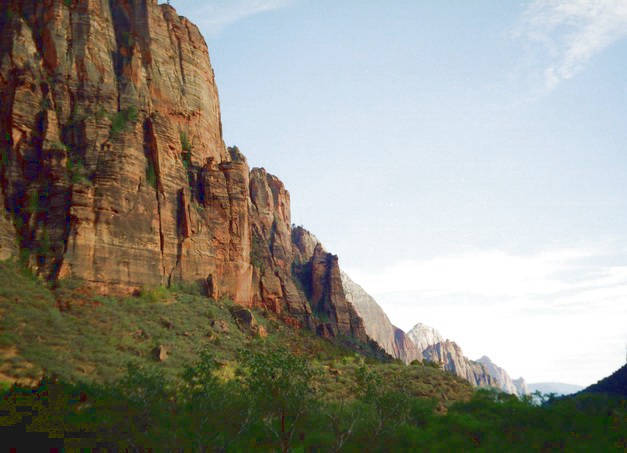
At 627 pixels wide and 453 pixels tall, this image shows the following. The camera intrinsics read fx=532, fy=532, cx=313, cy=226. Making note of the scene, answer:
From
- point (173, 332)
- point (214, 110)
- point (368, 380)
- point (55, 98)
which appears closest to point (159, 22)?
point (214, 110)

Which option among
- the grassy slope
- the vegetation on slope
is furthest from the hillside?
the grassy slope

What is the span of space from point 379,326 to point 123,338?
135 metres

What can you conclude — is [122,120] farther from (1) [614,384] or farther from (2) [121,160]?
(1) [614,384]

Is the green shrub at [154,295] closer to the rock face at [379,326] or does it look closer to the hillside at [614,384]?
the hillside at [614,384]

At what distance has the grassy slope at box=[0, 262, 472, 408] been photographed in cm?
3559

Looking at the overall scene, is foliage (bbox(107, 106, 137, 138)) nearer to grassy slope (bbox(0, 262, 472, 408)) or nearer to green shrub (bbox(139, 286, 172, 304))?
green shrub (bbox(139, 286, 172, 304))

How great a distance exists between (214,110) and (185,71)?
7656mm

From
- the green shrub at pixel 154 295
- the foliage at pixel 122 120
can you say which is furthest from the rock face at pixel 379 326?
the green shrub at pixel 154 295

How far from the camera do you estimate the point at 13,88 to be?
5256 centimetres

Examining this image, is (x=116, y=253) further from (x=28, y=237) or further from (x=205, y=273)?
(x=205, y=273)

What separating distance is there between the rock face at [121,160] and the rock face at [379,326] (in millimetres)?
91284

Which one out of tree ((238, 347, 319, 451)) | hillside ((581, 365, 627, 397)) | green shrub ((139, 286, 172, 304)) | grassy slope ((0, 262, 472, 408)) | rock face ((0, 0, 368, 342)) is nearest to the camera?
tree ((238, 347, 319, 451))

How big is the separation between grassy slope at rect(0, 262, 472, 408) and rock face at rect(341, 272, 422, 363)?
10485 cm

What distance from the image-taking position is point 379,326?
171500mm
